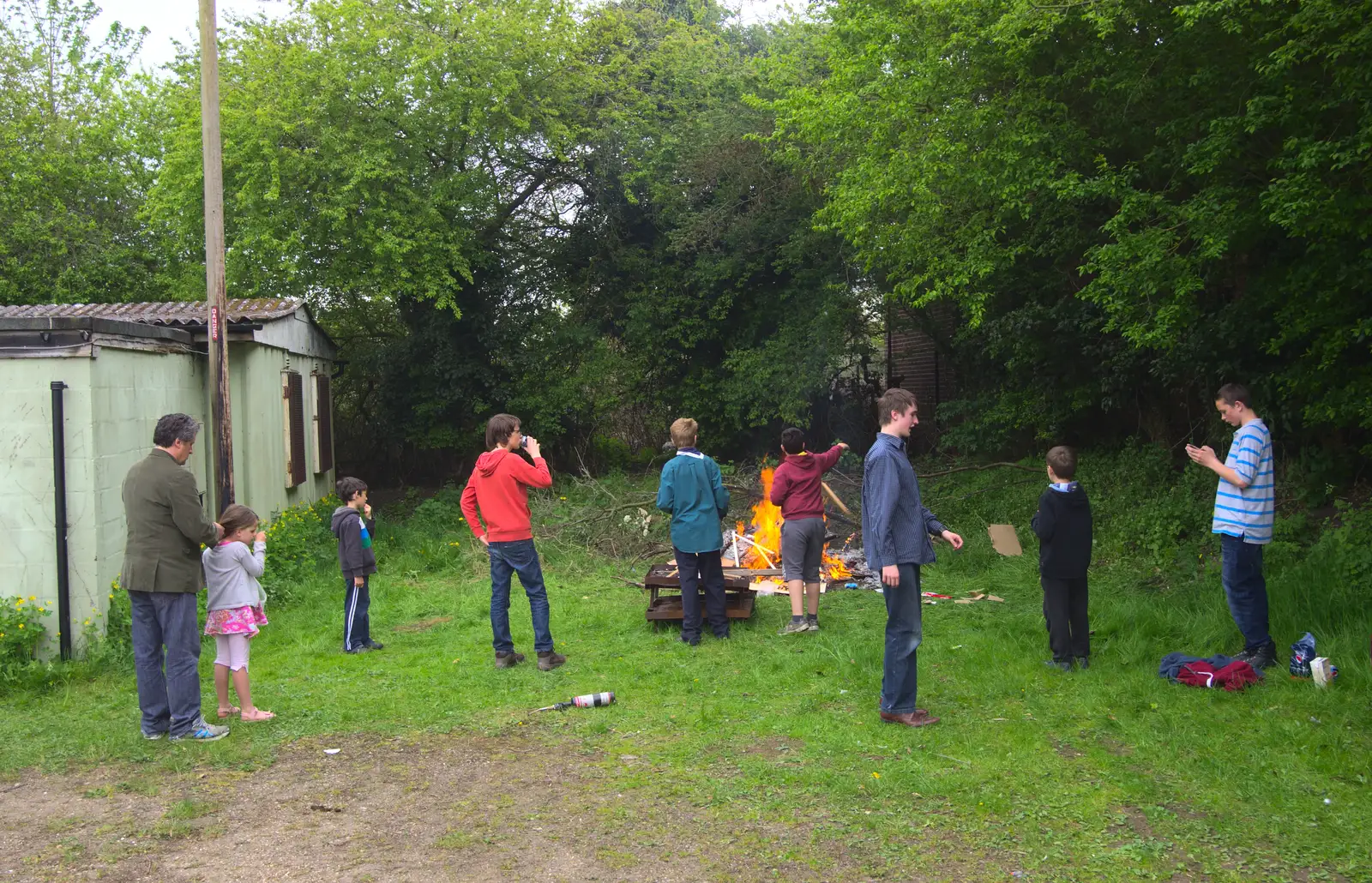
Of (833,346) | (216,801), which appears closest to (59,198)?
(833,346)

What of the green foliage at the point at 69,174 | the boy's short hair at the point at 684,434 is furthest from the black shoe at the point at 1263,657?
the green foliage at the point at 69,174

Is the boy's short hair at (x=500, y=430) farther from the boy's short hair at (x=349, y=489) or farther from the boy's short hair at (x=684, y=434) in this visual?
Result: the boy's short hair at (x=349, y=489)

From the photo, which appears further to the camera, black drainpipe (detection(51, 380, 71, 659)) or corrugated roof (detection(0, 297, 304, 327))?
corrugated roof (detection(0, 297, 304, 327))

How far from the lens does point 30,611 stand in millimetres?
7477

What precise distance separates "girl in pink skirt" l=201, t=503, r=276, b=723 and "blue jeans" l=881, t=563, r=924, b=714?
3.74 m

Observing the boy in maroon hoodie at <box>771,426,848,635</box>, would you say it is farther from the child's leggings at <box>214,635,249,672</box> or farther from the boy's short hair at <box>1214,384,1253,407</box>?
the child's leggings at <box>214,635,249,672</box>

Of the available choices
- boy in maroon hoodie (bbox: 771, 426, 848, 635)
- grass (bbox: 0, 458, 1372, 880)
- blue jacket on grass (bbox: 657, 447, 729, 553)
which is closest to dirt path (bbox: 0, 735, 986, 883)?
grass (bbox: 0, 458, 1372, 880)

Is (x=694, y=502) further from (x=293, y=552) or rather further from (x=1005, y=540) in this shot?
(x=293, y=552)

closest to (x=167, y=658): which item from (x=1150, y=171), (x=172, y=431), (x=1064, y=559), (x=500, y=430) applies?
(x=172, y=431)

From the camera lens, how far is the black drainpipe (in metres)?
7.55

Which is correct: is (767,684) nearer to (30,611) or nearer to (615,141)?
(30,611)

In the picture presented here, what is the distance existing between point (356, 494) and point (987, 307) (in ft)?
31.0

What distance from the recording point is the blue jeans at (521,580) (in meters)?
7.32

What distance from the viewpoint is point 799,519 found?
331 inches
